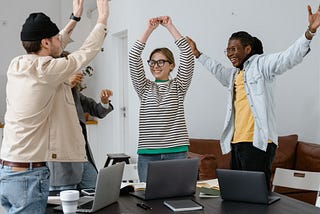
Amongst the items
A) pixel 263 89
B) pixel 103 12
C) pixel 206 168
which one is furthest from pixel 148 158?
pixel 206 168

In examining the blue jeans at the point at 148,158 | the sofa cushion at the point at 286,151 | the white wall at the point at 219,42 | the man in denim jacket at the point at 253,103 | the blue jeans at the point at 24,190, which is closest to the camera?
the blue jeans at the point at 24,190

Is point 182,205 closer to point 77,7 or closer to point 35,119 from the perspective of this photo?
point 35,119

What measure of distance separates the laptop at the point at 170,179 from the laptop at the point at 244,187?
16cm

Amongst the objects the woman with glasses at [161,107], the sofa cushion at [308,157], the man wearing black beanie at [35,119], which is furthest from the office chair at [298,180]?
the man wearing black beanie at [35,119]

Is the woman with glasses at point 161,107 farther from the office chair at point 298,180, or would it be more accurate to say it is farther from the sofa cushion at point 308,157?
the sofa cushion at point 308,157

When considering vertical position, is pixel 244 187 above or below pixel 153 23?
below

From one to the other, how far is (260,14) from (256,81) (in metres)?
2.17

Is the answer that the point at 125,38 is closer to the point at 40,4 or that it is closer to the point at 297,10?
the point at 40,4

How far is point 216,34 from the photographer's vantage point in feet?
16.8

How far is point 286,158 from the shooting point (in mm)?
4512

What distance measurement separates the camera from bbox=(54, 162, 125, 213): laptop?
6.33 ft

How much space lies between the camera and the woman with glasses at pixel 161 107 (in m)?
2.74

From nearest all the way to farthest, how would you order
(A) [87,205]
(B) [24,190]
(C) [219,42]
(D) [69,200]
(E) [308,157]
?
1. (D) [69,200]
2. (B) [24,190]
3. (A) [87,205]
4. (E) [308,157]
5. (C) [219,42]

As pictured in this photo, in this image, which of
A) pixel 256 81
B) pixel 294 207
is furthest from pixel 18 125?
pixel 256 81
